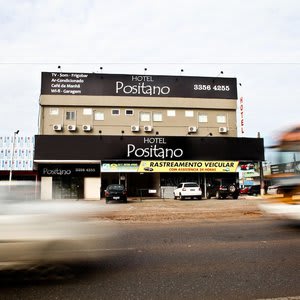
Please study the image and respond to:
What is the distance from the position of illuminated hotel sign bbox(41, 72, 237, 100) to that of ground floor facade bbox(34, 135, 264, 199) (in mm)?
7891

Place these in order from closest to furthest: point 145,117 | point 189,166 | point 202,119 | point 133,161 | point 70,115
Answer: point 133,161, point 189,166, point 70,115, point 145,117, point 202,119

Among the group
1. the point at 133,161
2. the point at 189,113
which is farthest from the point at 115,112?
the point at 133,161

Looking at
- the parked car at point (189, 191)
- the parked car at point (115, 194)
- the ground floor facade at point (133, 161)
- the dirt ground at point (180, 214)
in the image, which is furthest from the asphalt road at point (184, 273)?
the ground floor facade at point (133, 161)

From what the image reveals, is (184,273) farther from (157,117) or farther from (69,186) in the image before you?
(157,117)

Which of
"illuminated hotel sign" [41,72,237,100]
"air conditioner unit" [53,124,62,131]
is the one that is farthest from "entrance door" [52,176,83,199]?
"illuminated hotel sign" [41,72,237,100]

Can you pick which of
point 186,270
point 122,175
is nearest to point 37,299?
point 186,270

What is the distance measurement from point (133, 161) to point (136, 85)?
36.5 feet

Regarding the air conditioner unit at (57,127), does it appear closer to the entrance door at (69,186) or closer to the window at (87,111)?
the window at (87,111)

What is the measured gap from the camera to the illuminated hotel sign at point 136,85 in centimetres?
3975

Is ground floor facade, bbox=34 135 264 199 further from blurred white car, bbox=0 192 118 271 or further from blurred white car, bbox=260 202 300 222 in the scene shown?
blurred white car, bbox=0 192 118 271

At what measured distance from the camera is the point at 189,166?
1340 inches

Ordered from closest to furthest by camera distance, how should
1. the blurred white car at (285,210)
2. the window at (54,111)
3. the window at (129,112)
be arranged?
the blurred white car at (285,210)
the window at (54,111)
the window at (129,112)

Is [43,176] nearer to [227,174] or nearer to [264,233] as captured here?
[227,174]

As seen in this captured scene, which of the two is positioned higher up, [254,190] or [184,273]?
[254,190]
